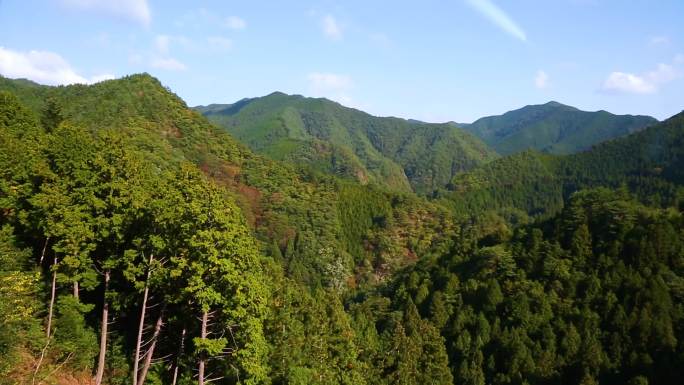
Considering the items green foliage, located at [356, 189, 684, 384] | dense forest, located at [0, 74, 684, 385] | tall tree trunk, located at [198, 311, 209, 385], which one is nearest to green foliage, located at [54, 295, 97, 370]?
dense forest, located at [0, 74, 684, 385]

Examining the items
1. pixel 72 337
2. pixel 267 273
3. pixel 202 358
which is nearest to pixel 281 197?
pixel 267 273

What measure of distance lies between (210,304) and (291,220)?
11137 centimetres

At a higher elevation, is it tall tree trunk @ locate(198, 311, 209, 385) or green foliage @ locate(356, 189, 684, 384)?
tall tree trunk @ locate(198, 311, 209, 385)

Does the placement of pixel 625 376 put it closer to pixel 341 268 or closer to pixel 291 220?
pixel 341 268

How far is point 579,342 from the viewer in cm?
6994

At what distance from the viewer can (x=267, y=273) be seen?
4106cm

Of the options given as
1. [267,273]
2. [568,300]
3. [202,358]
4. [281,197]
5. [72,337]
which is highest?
[267,273]

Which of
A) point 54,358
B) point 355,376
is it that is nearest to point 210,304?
point 54,358

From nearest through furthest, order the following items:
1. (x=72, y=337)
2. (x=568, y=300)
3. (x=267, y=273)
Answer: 1. (x=72, y=337)
2. (x=267, y=273)
3. (x=568, y=300)

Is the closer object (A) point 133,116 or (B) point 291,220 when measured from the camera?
(A) point 133,116

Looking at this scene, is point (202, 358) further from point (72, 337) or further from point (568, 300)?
point (568, 300)

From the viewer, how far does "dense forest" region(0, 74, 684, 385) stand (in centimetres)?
2694

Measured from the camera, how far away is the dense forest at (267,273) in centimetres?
2694

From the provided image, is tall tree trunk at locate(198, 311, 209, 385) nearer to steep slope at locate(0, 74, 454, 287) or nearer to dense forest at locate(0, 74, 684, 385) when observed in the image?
dense forest at locate(0, 74, 684, 385)
